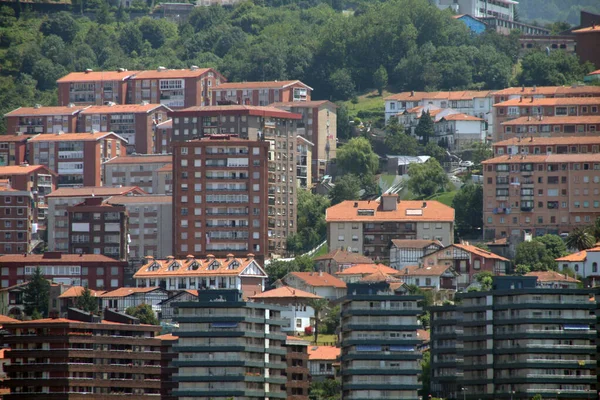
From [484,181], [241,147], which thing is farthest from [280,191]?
[484,181]

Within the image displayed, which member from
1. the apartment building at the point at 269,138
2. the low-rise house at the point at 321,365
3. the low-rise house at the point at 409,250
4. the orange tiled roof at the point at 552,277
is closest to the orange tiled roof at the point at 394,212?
the low-rise house at the point at 409,250

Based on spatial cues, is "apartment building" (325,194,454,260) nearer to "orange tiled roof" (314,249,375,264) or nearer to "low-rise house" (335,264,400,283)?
"orange tiled roof" (314,249,375,264)

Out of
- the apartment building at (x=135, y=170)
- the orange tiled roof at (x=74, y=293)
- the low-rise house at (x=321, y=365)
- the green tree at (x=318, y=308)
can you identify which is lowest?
the low-rise house at (x=321, y=365)

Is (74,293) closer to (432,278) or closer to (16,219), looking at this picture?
(16,219)

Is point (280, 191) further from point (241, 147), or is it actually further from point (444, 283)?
point (444, 283)

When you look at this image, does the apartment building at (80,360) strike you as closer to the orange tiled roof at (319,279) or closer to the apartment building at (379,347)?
the apartment building at (379,347)

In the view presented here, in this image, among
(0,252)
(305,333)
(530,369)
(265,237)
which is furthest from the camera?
(0,252)

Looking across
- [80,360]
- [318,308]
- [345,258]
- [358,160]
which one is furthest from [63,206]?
[80,360]
